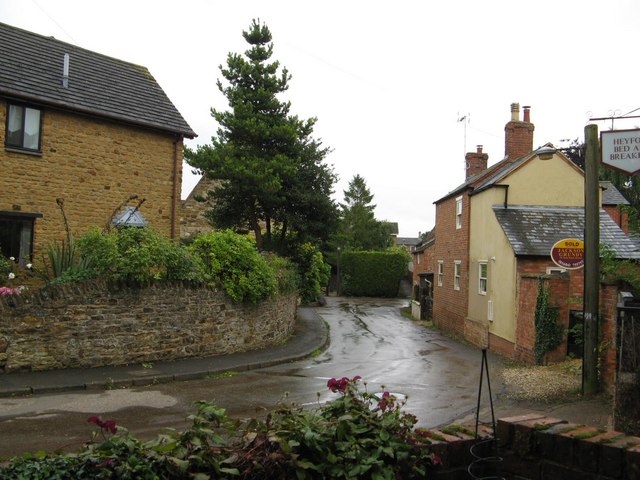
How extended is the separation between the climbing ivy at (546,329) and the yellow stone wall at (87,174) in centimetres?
1243

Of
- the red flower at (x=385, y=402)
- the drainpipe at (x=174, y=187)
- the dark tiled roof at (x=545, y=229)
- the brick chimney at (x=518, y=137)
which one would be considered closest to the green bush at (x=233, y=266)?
the drainpipe at (x=174, y=187)

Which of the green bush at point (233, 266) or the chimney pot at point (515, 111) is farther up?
the chimney pot at point (515, 111)

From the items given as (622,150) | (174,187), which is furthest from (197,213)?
(622,150)

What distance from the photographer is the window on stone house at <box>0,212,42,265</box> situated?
1539 cm

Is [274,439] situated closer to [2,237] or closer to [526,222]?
[2,237]

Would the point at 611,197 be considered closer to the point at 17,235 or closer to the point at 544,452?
the point at 17,235

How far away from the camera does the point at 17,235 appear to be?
51.5ft

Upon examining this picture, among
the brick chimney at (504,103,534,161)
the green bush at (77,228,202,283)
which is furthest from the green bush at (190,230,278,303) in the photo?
the brick chimney at (504,103,534,161)

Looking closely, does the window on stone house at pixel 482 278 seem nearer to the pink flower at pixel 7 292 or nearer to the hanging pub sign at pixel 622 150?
the hanging pub sign at pixel 622 150

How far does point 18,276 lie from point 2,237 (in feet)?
11.1

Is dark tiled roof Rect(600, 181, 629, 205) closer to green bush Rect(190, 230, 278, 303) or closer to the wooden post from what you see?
the wooden post

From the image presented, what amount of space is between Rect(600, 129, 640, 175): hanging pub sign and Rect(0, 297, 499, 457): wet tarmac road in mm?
4883

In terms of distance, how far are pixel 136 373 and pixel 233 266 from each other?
4110 mm

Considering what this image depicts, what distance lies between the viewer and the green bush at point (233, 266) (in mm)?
14109
